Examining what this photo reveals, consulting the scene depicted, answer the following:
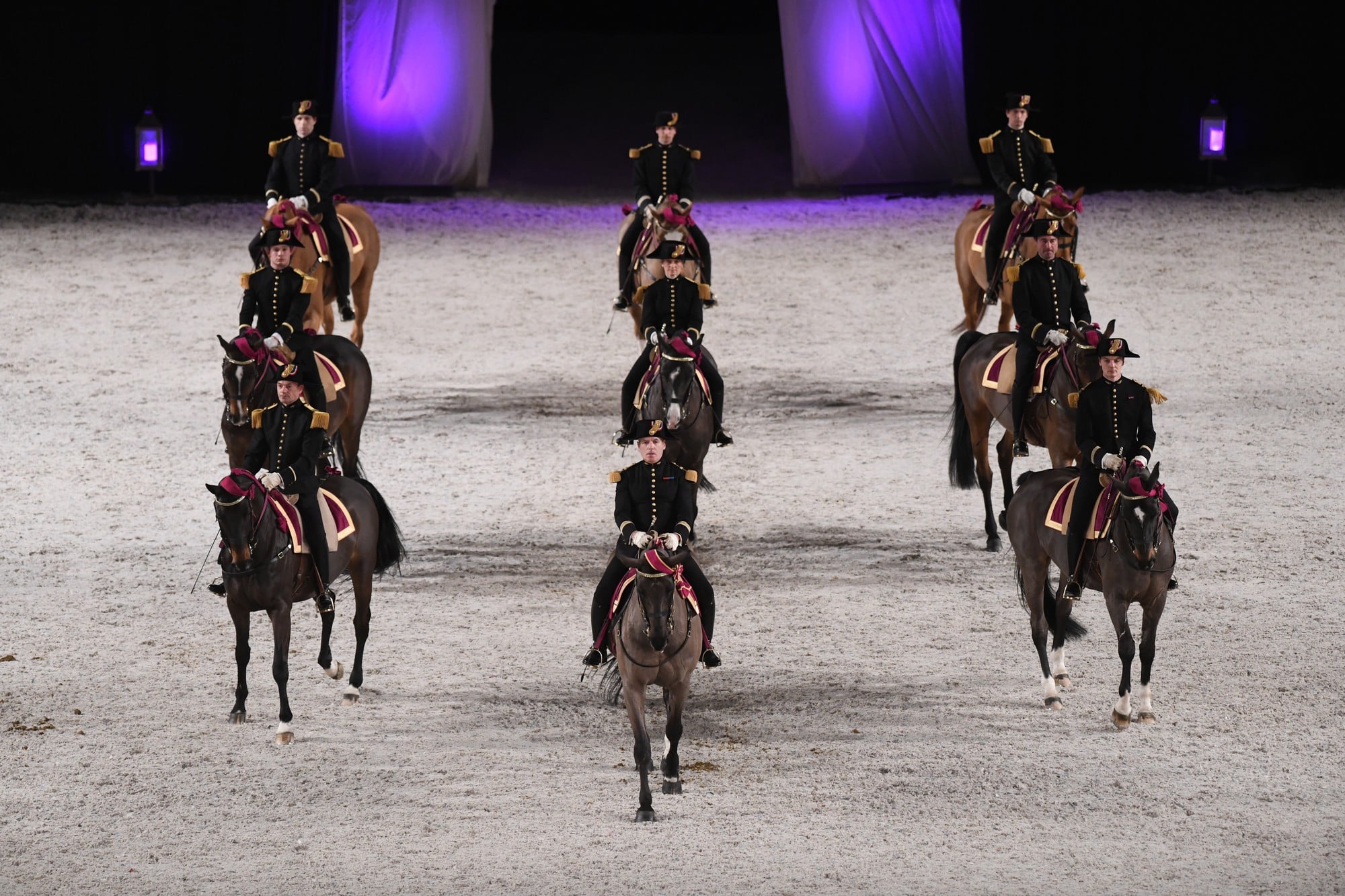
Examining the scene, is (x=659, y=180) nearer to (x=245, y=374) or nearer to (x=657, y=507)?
(x=245, y=374)

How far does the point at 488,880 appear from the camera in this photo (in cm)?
772

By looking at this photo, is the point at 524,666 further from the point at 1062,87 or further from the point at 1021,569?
the point at 1062,87

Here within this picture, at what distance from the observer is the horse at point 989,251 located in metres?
14.6

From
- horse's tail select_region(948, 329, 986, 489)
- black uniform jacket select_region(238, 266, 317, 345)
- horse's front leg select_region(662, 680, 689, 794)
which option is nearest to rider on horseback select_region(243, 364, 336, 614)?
horse's front leg select_region(662, 680, 689, 794)

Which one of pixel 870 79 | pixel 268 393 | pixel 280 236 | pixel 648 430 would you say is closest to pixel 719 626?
pixel 648 430

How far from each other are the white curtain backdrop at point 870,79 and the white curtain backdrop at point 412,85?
4.18 meters

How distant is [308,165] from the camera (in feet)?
50.9

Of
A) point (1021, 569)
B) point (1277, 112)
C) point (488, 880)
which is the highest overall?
point (1277, 112)

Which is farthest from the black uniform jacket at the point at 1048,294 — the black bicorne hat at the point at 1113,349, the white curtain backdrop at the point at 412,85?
the white curtain backdrop at the point at 412,85

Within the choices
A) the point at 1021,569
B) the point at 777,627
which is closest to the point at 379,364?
the point at 777,627

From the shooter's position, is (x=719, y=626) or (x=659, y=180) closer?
(x=719, y=626)

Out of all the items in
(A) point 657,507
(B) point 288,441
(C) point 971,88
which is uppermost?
(C) point 971,88

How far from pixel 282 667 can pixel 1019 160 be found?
28.1ft

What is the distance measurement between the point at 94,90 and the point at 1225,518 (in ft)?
54.9
